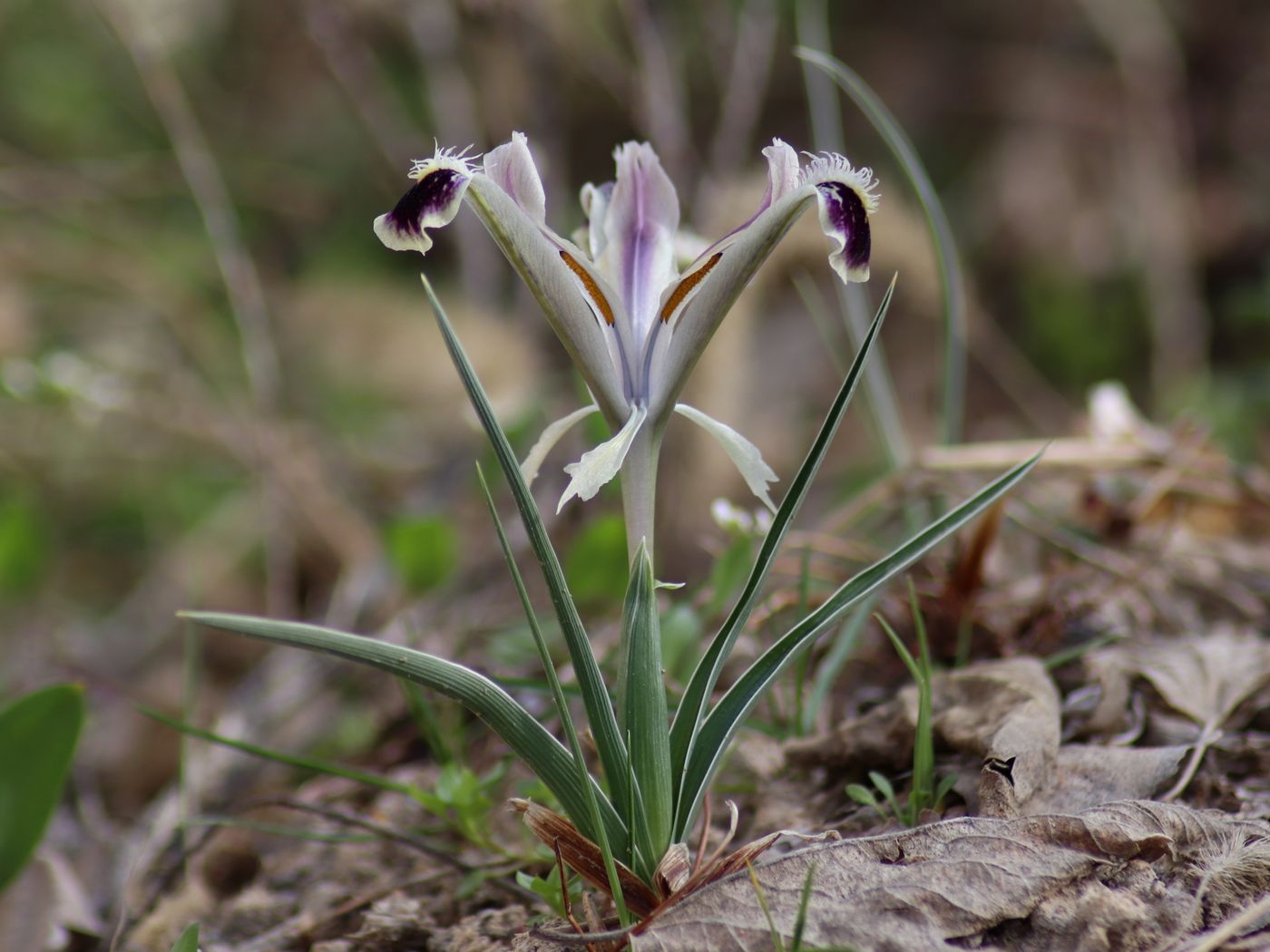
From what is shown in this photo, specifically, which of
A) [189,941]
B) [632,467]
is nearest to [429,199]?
[632,467]

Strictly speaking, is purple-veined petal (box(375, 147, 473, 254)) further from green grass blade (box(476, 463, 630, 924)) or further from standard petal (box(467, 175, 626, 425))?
green grass blade (box(476, 463, 630, 924))

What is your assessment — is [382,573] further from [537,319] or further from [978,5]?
[978,5]

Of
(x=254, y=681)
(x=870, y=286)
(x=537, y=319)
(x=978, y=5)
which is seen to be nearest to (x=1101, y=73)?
(x=978, y=5)

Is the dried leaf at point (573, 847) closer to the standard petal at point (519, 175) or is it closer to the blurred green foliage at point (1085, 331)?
the standard petal at point (519, 175)

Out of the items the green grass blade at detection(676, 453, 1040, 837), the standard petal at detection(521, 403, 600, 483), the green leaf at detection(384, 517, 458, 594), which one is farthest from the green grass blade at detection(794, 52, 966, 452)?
the green leaf at detection(384, 517, 458, 594)

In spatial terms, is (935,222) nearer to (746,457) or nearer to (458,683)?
(746,457)

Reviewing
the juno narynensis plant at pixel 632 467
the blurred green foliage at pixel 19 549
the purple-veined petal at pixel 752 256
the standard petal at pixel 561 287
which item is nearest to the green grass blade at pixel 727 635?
the juno narynensis plant at pixel 632 467
